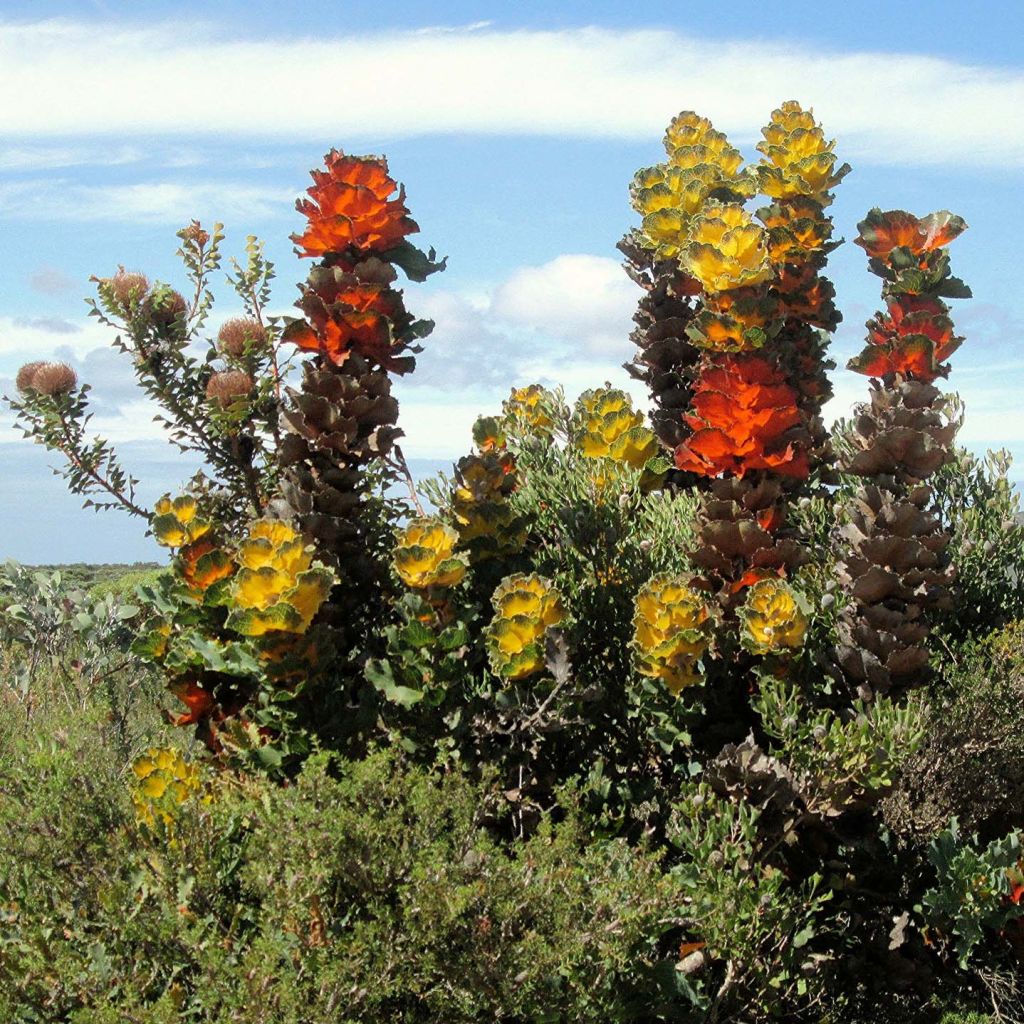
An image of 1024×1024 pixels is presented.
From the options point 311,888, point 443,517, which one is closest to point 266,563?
point 443,517

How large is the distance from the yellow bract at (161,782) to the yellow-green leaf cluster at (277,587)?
534mm

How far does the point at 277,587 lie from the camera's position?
3508 mm

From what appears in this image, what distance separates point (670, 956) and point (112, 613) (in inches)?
200

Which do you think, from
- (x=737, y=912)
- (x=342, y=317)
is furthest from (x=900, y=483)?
(x=342, y=317)

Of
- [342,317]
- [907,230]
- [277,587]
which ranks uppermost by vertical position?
[907,230]

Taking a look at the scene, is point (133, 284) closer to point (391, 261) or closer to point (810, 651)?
point (391, 261)

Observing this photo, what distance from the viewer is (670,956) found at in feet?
11.7

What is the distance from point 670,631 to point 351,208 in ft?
5.20

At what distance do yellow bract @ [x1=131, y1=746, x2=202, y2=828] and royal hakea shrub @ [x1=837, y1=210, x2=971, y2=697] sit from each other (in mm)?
1920

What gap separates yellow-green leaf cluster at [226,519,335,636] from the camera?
350 centimetres

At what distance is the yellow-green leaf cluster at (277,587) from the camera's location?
3.50 metres

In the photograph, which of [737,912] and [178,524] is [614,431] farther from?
[737,912]

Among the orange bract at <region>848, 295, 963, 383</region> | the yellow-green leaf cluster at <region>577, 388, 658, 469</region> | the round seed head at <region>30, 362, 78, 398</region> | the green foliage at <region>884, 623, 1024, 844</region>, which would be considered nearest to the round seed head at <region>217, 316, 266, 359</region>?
the round seed head at <region>30, 362, 78, 398</region>

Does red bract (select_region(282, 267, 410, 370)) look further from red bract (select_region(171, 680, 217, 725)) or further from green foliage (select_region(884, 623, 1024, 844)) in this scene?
green foliage (select_region(884, 623, 1024, 844))
